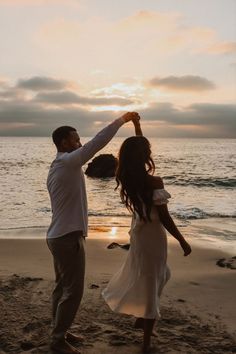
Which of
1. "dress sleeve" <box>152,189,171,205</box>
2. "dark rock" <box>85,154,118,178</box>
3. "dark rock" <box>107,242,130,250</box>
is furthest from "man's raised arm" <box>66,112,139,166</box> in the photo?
"dark rock" <box>85,154,118,178</box>

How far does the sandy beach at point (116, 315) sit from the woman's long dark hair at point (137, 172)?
1.48 meters

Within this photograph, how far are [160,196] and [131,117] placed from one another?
2.60ft

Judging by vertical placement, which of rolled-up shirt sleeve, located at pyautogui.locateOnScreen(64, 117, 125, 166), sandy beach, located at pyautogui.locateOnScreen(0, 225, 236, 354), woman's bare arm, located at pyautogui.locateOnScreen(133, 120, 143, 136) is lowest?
sandy beach, located at pyautogui.locateOnScreen(0, 225, 236, 354)

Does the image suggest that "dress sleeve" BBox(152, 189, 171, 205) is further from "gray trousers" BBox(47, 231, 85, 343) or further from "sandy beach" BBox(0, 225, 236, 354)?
"sandy beach" BBox(0, 225, 236, 354)

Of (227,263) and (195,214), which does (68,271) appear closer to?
(227,263)

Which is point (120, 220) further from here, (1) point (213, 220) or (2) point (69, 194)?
(2) point (69, 194)

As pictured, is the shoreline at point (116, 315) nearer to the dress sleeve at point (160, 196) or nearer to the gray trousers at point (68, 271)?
the gray trousers at point (68, 271)

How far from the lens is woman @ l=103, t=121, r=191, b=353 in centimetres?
414

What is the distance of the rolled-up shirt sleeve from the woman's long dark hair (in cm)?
24

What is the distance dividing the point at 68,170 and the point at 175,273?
14.4 feet

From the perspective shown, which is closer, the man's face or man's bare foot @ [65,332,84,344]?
the man's face

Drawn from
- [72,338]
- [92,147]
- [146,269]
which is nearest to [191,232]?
[72,338]

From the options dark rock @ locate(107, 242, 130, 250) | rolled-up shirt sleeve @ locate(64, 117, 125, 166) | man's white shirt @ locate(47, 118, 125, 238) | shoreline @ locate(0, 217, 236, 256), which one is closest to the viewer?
rolled-up shirt sleeve @ locate(64, 117, 125, 166)

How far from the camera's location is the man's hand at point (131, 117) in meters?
4.08
